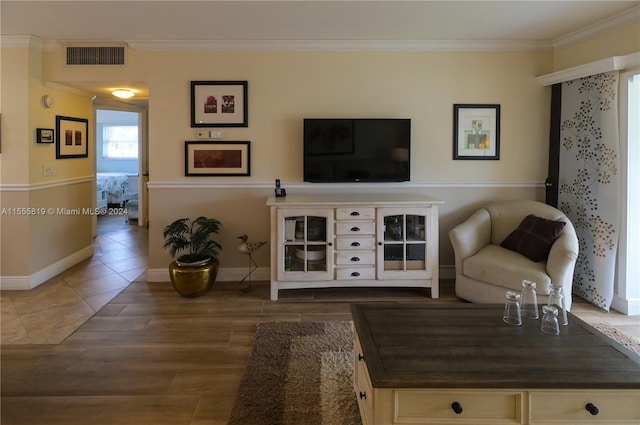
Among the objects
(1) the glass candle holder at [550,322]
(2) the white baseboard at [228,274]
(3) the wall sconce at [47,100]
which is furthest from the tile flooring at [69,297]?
(1) the glass candle holder at [550,322]

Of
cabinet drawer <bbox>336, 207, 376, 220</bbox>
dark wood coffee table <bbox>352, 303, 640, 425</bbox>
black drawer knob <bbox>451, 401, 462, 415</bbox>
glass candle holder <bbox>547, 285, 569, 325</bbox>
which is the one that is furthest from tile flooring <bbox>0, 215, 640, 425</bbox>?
glass candle holder <bbox>547, 285, 569, 325</bbox>

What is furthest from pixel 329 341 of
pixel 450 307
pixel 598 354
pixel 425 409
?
pixel 598 354

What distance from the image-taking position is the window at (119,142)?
423 inches

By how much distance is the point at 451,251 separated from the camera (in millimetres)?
4492

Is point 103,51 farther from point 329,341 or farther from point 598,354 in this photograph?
point 598,354

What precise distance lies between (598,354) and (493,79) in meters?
3.24

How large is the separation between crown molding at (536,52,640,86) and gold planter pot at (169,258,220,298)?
3.71 metres

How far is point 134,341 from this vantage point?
2.99 metres

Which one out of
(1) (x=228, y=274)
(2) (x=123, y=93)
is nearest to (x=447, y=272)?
(1) (x=228, y=274)

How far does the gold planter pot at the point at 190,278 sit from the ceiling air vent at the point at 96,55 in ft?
7.08

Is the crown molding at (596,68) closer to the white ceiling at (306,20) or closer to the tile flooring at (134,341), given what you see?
the white ceiling at (306,20)

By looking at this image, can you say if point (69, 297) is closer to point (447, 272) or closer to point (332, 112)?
point (332, 112)

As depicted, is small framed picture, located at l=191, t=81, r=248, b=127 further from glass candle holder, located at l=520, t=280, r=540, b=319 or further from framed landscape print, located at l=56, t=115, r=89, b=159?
glass candle holder, located at l=520, t=280, r=540, b=319

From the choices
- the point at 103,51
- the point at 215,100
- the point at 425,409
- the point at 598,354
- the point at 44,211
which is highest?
the point at 103,51
